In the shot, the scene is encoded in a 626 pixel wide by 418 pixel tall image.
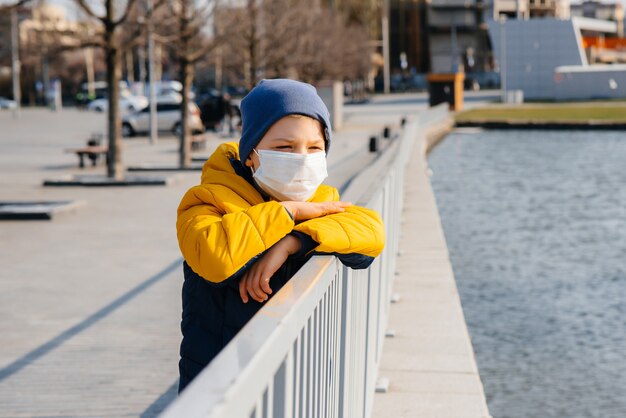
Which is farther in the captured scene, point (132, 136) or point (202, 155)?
point (132, 136)

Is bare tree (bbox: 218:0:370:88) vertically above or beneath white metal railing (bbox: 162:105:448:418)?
above

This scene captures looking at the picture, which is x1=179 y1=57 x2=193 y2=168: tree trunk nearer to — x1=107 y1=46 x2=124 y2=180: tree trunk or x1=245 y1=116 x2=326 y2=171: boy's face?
x1=107 y1=46 x2=124 y2=180: tree trunk

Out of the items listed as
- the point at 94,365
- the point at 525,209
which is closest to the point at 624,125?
the point at 525,209

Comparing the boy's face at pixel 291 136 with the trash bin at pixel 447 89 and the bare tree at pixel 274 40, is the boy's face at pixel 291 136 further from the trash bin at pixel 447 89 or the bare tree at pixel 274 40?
the trash bin at pixel 447 89

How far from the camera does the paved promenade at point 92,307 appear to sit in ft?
22.3

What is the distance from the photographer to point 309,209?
11.5 feet

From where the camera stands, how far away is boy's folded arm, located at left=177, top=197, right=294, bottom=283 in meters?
3.22

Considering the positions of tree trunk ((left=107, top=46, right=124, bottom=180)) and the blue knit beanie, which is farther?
tree trunk ((left=107, top=46, right=124, bottom=180))

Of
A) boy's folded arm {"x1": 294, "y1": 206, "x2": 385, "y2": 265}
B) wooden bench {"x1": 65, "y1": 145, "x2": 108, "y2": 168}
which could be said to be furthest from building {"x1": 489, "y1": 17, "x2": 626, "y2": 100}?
boy's folded arm {"x1": 294, "y1": 206, "x2": 385, "y2": 265}

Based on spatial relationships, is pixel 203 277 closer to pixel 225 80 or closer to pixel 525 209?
pixel 525 209

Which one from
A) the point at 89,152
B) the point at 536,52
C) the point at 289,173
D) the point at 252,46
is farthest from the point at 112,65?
the point at 536,52

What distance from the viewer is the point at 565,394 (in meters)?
9.54

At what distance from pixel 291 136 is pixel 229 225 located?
1.09ft

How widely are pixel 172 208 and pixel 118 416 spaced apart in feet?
37.3
